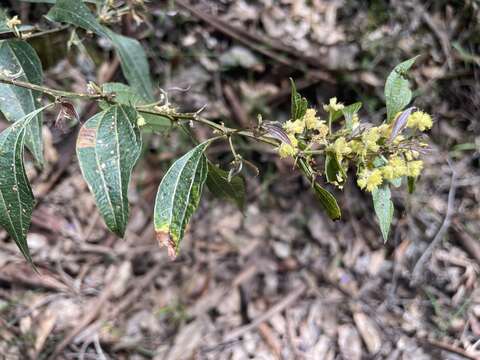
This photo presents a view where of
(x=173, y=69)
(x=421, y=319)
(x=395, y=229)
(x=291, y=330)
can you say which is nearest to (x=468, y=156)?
(x=395, y=229)

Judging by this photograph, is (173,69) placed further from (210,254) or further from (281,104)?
(210,254)

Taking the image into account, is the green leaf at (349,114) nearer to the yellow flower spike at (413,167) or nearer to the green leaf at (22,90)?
the yellow flower spike at (413,167)

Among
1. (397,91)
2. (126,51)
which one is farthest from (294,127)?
(126,51)

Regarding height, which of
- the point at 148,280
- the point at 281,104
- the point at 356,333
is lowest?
the point at 356,333

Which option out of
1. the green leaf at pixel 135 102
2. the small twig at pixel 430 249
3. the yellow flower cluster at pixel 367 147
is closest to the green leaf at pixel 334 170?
the yellow flower cluster at pixel 367 147

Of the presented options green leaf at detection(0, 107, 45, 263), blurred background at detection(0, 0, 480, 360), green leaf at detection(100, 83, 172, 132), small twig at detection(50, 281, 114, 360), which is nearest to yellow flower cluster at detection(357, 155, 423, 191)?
green leaf at detection(100, 83, 172, 132)

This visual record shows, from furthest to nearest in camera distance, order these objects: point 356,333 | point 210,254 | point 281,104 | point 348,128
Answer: point 281,104 → point 210,254 → point 356,333 → point 348,128

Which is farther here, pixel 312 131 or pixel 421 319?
pixel 421 319

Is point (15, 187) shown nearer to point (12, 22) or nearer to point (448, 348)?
point (12, 22)

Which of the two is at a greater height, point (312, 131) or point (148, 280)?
point (312, 131)
